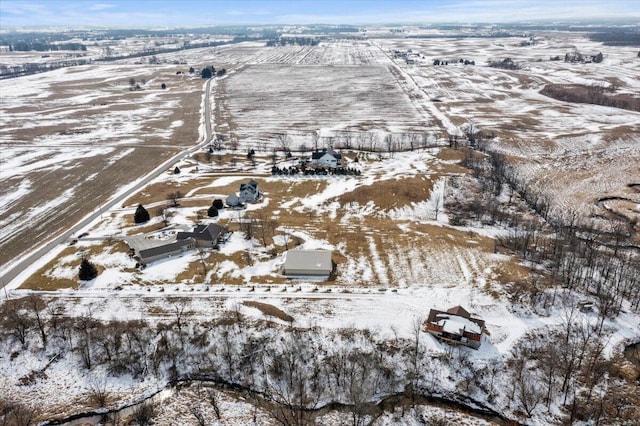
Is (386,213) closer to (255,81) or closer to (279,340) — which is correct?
(279,340)

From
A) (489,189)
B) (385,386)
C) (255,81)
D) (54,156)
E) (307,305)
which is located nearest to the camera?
(385,386)

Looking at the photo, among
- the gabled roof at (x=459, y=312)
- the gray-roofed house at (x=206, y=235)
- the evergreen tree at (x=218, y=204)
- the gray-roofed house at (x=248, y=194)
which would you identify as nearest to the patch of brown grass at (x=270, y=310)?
the gray-roofed house at (x=206, y=235)

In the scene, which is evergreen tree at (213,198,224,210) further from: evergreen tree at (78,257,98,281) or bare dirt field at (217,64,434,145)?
bare dirt field at (217,64,434,145)

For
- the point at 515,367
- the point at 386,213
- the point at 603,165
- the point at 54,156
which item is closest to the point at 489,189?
the point at 386,213

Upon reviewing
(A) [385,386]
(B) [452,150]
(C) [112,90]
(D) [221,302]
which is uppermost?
(C) [112,90]

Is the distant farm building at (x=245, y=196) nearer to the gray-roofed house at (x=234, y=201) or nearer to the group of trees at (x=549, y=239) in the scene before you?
the gray-roofed house at (x=234, y=201)
